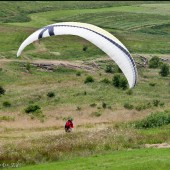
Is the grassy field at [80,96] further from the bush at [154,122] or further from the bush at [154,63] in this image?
the bush at [154,63]

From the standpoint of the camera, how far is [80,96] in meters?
49.6

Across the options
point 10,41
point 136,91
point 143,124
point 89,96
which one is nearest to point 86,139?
point 143,124

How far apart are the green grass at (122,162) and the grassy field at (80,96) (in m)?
0.04

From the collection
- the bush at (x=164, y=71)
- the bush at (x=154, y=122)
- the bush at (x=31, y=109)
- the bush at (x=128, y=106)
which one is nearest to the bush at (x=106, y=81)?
the bush at (x=164, y=71)

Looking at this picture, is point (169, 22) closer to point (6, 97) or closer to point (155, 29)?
point (155, 29)

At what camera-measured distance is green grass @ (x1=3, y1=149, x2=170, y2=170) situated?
64.1ft

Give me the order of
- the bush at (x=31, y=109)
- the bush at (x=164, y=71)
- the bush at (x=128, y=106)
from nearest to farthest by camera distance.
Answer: the bush at (x=31, y=109)
the bush at (x=128, y=106)
the bush at (x=164, y=71)

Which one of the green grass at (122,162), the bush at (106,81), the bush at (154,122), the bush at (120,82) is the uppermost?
the bush at (106,81)

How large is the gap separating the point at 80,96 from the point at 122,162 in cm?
2932

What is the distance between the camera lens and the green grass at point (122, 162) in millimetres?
19531

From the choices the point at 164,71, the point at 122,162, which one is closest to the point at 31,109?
the point at 122,162

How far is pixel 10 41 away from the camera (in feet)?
281

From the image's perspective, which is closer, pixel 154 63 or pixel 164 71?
pixel 164 71

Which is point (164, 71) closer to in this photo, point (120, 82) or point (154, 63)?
point (154, 63)
